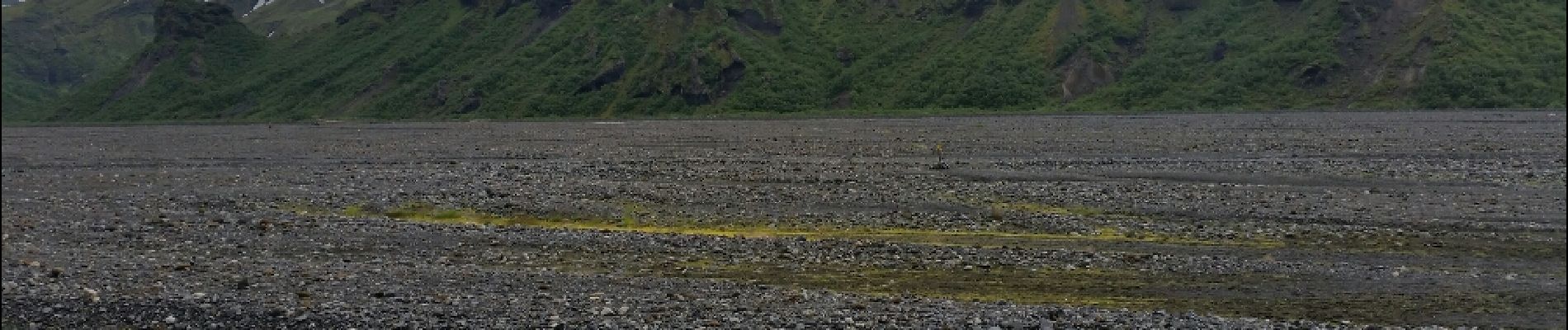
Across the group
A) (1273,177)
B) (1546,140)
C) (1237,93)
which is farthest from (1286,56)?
(1273,177)

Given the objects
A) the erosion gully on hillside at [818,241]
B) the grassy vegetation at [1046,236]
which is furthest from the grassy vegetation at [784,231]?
the erosion gully on hillside at [818,241]

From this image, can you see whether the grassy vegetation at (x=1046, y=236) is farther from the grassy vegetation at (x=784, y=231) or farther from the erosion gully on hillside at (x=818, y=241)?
the erosion gully on hillside at (x=818, y=241)

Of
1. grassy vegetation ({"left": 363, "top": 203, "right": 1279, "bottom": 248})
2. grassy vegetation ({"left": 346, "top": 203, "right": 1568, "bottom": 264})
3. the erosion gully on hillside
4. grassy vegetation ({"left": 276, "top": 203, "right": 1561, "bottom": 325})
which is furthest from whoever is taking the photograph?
grassy vegetation ({"left": 363, "top": 203, "right": 1279, "bottom": 248})

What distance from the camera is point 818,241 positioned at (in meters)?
33.8

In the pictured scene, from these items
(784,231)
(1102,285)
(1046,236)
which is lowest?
(784,231)

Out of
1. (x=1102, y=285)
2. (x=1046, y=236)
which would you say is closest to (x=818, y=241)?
(x=1046, y=236)

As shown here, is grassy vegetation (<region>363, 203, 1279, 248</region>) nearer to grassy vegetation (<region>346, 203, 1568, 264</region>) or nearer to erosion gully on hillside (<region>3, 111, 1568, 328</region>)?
grassy vegetation (<region>346, 203, 1568, 264</region>)

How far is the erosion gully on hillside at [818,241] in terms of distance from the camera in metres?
23.6

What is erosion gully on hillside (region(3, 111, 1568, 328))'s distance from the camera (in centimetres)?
2358

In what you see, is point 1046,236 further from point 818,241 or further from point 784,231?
point 784,231

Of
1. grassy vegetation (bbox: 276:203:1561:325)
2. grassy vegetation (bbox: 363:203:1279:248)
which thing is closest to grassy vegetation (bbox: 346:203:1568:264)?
grassy vegetation (bbox: 363:203:1279:248)

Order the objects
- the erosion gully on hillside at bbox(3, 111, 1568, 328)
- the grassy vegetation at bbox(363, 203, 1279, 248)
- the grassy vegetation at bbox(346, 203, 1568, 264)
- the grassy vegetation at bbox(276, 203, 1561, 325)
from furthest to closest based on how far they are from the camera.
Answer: the grassy vegetation at bbox(363, 203, 1279, 248), the grassy vegetation at bbox(346, 203, 1568, 264), the erosion gully on hillside at bbox(3, 111, 1568, 328), the grassy vegetation at bbox(276, 203, 1561, 325)

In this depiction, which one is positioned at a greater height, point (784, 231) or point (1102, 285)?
point (1102, 285)

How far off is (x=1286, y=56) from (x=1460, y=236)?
501 feet
